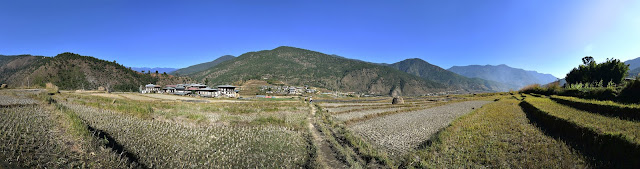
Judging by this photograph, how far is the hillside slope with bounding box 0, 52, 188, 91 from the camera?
283 feet

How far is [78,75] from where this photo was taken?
9362cm

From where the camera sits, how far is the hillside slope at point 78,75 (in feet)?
283

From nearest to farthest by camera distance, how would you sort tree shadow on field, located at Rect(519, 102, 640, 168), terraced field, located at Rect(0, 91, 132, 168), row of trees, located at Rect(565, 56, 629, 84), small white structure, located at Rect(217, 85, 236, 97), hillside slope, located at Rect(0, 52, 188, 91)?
terraced field, located at Rect(0, 91, 132, 168) → tree shadow on field, located at Rect(519, 102, 640, 168) → row of trees, located at Rect(565, 56, 629, 84) → small white structure, located at Rect(217, 85, 236, 97) → hillside slope, located at Rect(0, 52, 188, 91)

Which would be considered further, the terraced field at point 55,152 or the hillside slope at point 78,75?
the hillside slope at point 78,75

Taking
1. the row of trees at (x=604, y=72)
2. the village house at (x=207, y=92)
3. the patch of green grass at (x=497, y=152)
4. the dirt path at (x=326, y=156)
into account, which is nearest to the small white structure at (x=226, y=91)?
the village house at (x=207, y=92)

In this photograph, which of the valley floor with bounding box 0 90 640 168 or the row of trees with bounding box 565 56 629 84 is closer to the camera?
the valley floor with bounding box 0 90 640 168

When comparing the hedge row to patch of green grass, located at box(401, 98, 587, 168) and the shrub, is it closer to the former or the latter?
the shrub

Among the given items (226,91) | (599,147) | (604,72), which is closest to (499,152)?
(599,147)

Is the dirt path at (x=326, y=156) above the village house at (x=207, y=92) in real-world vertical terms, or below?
below

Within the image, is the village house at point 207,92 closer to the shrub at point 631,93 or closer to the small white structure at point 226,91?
the small white structure at point 226,91

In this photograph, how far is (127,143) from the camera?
8.23 metres

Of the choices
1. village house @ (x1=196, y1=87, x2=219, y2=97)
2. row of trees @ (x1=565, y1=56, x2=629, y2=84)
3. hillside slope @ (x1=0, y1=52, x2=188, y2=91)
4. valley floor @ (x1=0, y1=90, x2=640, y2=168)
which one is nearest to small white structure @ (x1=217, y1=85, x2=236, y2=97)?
village house @ (x1=196, y1=87, x2=219, y2=97)

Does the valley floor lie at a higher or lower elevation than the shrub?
lower

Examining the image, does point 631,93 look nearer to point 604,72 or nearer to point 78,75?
point 604,72
